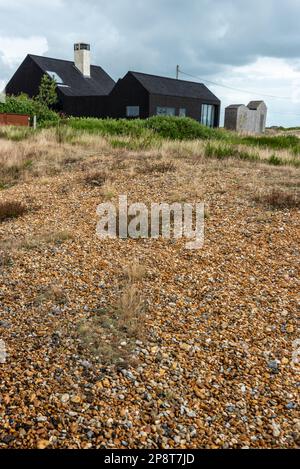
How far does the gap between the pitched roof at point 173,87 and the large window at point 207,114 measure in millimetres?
878

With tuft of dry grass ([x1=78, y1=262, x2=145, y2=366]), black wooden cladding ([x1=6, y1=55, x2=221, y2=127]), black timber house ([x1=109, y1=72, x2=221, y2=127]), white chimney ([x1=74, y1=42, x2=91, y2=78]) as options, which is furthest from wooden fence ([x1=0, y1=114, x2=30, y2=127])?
tuft of dry grass ([x1=78, y1=262, x2=145, y2=366])

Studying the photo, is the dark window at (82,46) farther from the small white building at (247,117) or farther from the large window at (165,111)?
the small white building at (247,117)

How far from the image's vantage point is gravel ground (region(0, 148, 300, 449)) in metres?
3.44

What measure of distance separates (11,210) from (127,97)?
2852 cm

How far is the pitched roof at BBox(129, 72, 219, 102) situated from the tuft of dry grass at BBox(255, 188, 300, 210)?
26530 mm

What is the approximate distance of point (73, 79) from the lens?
39.3 m

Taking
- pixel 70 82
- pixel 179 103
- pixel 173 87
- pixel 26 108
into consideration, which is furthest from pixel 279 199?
pixel 70 82

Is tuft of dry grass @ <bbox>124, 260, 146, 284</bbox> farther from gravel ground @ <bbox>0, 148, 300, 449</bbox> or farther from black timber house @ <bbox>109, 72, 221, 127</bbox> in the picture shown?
black timber house @ <bbox>109, 72, 221, 127</bbox>

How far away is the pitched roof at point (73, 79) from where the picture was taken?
37250 millimetres

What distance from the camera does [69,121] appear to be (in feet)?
78.4

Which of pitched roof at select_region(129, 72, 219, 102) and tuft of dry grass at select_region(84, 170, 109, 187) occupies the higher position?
pitched roof at select_region(129, 72, 219, 102)

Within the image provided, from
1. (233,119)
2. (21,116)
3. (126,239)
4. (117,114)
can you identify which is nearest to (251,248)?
(126,239)

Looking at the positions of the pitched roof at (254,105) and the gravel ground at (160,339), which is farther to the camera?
the pitched roof at (254,105)

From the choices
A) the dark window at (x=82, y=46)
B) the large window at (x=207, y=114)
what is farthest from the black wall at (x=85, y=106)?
the large window at (x=207, y=114)
